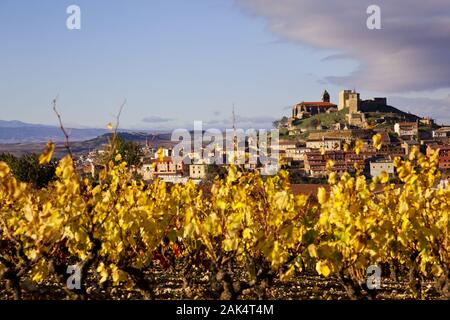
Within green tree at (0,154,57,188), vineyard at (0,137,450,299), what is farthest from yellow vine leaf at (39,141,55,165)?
green tree at (0,154,57,188)

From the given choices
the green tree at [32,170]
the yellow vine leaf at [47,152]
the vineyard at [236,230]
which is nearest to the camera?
the yellow vine leaf at [47,152]

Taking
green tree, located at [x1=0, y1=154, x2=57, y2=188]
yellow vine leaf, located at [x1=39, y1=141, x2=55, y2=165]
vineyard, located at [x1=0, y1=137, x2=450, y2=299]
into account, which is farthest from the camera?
green tree, located at [x1=0, y1=154, x2=57, y2=188]

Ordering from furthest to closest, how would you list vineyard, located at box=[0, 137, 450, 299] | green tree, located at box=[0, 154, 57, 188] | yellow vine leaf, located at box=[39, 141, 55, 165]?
green tree, located at box=[0, 154, 57, 188], vineyard, located at box=[0, 137, 450, 299], yellow vine leaf, located at box=[39, 141, 55, 165]

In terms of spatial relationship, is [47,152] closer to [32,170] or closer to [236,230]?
[236,230]

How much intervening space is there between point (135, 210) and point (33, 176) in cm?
3982

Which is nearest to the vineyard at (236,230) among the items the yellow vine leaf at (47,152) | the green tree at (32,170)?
the yellow vine leaf at (47,152)

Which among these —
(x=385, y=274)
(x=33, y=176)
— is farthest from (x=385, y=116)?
(x=385, y=274)

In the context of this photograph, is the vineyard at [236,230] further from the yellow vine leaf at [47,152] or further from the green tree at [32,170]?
the green tree at [32,170]

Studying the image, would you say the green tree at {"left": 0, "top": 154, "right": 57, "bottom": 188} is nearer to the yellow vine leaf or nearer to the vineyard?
the vineyard

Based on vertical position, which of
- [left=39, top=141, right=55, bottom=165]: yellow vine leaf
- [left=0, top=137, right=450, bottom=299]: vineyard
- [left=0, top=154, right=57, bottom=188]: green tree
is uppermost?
[left=39, top=141, right=55, bottom=165]: yellow vine leaf

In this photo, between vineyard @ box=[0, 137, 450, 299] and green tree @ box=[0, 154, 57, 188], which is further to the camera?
green tree @ box=[0, 154, 57, 188]

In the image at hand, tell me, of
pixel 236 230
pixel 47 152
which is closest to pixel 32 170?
pixel 236 230

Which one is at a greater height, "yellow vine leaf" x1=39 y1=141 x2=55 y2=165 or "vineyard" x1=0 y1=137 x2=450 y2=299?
"yellow vine leaf" x1=39 y1=141 x2=55 y2=165

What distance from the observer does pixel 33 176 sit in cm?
4644
